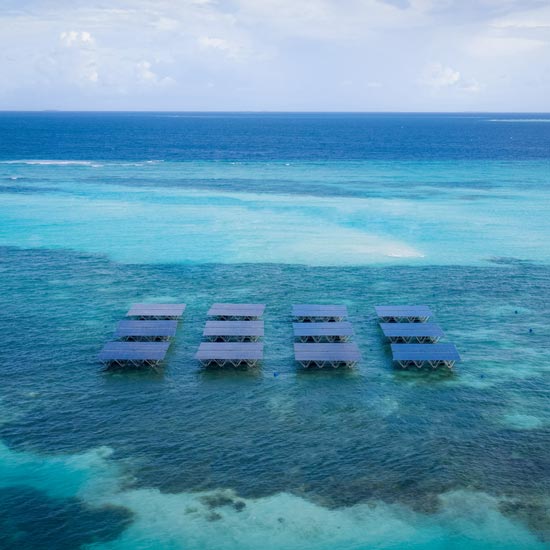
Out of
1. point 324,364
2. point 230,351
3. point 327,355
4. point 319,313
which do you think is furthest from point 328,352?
point 230,351

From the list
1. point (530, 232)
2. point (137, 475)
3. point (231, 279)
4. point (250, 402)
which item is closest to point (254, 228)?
point (231, 279)

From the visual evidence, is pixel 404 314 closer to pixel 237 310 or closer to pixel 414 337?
pixel 414 337

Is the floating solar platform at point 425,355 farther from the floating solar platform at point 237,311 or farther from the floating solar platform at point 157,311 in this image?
the floating solar platform at point 157,311

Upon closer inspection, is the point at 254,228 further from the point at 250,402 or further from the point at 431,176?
the point at 431,176

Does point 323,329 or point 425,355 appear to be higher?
point 425,355

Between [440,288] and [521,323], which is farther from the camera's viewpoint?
[440,288]
